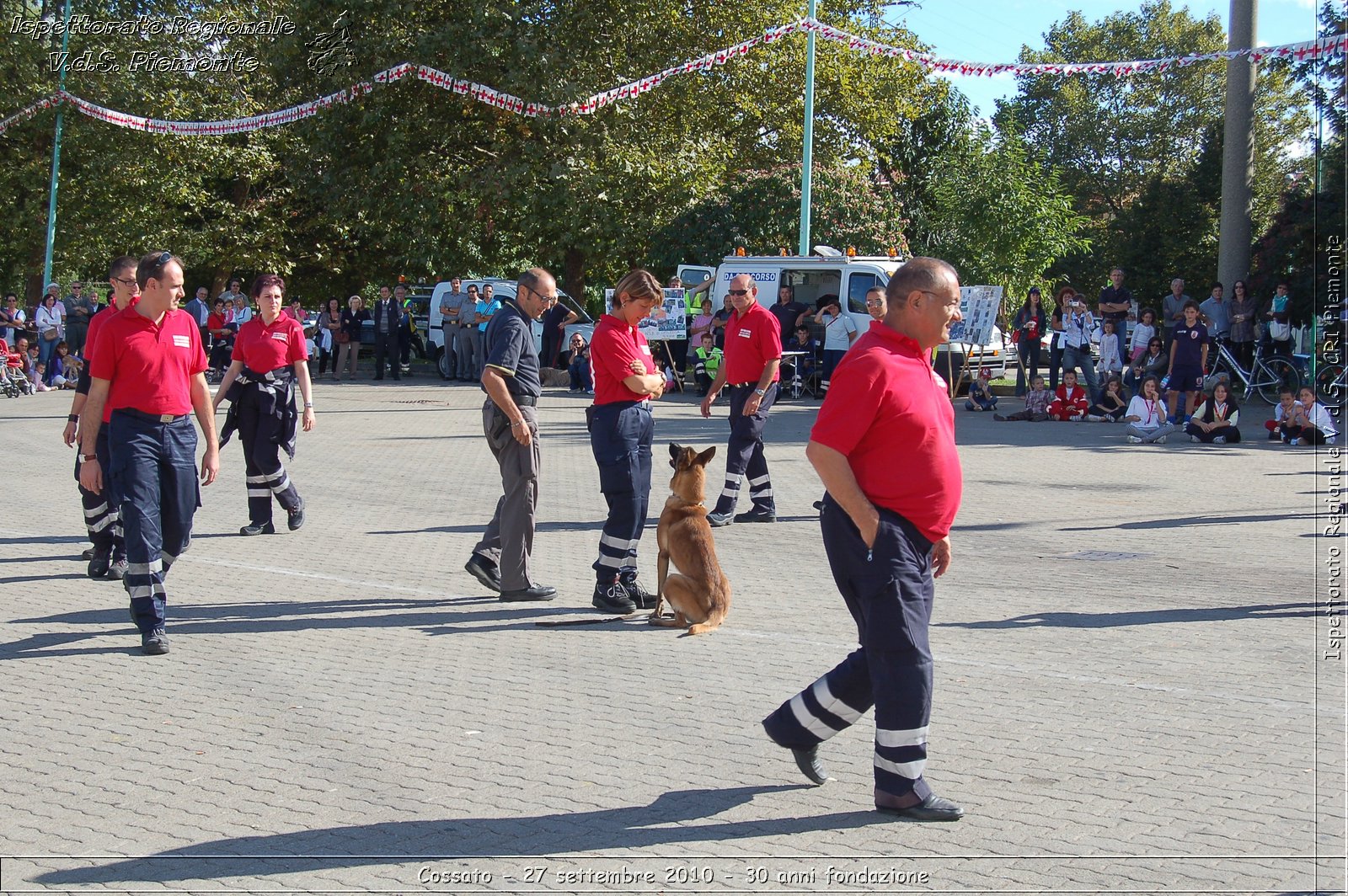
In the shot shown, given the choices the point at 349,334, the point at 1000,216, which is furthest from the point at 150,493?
the point at 1000,216

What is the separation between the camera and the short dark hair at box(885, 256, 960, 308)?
452cm

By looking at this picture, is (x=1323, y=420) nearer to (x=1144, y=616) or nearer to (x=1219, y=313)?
(x=1219, y=313)

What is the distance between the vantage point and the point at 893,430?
4.48 meters

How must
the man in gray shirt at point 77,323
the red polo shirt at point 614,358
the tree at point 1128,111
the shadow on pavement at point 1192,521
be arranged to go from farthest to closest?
the tree at point 1128,111 < the man in gray shirt at point 77,323 < the shadow on pavement at point 1192,521 < the red polo shirt at point 614,358

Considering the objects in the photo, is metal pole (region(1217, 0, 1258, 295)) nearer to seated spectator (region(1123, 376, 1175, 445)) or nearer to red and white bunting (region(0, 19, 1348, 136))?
red and white bunting (region(0, 19, 1348, 136))

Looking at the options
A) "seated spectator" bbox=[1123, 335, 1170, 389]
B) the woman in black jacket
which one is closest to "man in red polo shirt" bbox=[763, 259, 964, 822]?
"seated spectator" bbox=[1123, 335, 1170, 389]

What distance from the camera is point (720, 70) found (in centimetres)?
3484

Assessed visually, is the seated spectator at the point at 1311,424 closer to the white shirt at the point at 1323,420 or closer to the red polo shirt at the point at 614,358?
the white shirt at the point at 1323,420

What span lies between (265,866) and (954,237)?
32.7m

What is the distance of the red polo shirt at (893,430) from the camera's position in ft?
14.5

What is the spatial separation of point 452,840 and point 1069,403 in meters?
18.0

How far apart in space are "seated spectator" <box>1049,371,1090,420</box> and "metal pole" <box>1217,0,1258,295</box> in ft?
21.8

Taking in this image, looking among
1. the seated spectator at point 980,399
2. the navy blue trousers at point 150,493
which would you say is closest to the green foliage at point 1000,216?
the seated spectator at point 980,399

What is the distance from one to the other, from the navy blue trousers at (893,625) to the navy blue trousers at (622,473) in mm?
3195
